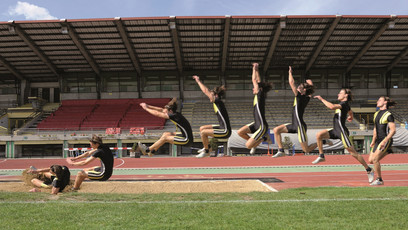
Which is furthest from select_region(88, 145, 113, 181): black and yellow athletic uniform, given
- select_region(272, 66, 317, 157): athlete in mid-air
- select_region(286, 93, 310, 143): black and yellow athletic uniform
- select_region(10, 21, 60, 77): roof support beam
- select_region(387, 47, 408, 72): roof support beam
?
select_region(387, 47, 408, 72): roof support beam

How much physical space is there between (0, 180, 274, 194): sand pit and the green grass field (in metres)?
2.48

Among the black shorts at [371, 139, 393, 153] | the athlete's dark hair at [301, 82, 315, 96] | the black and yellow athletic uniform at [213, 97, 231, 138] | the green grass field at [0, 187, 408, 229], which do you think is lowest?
the green grass field at [0, 187, 408, 229]

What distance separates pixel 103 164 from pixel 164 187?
707 cm

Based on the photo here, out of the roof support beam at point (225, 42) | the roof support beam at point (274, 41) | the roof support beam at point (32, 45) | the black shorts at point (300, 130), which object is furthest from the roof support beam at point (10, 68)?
the black shorts at point (300, 130)

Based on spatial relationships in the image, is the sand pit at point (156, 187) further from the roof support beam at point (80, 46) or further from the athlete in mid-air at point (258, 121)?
the roof support beam at point (80, 46)

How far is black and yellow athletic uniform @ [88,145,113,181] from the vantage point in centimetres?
1172

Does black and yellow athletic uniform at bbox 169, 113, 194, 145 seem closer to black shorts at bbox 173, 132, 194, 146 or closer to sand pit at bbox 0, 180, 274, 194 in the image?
black shorts at bbox 173, 132, 194, 146

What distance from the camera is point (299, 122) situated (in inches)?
279

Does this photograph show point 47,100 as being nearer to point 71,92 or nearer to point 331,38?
point 71,92

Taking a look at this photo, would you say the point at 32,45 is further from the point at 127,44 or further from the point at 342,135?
the point at 342,135

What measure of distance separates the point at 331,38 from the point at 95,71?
33.9 metres

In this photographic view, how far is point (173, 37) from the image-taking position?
41.1m

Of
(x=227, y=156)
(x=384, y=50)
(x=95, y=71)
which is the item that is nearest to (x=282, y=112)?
(x=227, y=156)

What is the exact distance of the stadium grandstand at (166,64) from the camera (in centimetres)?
3731
